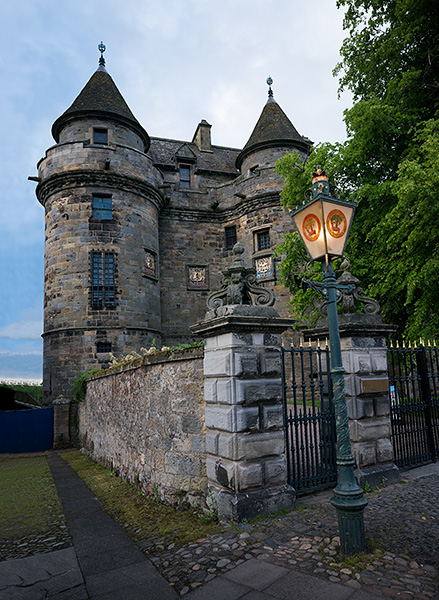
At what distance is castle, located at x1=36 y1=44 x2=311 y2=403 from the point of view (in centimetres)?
1758

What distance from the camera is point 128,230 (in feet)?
61.0

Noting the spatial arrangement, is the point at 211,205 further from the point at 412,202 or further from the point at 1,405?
the point at 1,405

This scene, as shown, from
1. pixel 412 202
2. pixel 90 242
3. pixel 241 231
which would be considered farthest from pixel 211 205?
pixel 412 202

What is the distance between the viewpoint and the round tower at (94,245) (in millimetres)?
17391

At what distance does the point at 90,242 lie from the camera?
58.9ft

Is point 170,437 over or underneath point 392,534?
over

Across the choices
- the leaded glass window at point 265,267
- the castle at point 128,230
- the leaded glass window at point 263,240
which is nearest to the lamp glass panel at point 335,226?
the castle at point 128,230

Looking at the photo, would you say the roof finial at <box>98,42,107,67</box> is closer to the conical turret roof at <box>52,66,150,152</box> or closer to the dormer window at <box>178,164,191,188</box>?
the conical turret roof at <box>52,66,150,152</box>

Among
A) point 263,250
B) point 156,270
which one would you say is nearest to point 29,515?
point 156,270

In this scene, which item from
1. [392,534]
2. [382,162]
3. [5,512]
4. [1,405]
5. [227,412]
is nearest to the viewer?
[392,534]

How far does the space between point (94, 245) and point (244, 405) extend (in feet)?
49.1

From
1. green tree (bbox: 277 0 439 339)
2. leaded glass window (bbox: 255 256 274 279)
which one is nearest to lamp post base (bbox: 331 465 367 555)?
green tree (bbox: 277 0 439 339)

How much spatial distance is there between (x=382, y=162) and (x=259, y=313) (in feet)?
33.7

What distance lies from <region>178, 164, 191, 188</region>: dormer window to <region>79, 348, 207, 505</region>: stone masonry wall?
17.3 metres
